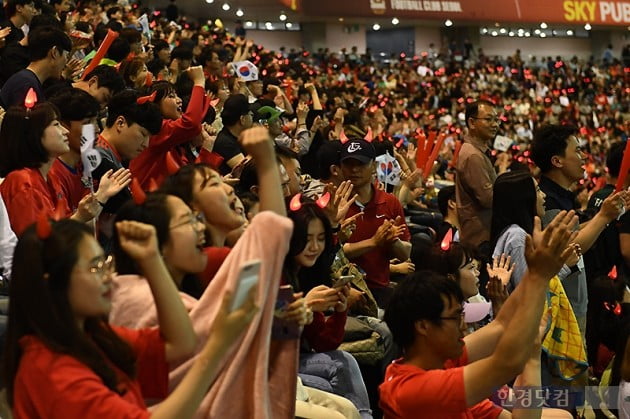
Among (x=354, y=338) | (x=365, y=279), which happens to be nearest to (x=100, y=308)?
(x=354, y=338)

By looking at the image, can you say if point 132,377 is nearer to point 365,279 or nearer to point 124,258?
point 124,258

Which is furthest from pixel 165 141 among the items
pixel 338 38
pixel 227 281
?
pixel 338 38

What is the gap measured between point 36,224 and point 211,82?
5946 millimetres

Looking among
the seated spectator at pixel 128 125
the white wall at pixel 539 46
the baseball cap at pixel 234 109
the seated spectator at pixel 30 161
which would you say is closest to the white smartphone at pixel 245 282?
the seated spectator at pixel 30 161

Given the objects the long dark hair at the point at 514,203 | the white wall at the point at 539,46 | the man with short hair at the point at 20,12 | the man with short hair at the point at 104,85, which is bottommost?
the white wall at the point at 539,46

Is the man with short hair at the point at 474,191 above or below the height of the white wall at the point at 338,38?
below

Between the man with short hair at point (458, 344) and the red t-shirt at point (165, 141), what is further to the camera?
the red t-shirt at point (165, 141)

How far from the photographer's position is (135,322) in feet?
8.86

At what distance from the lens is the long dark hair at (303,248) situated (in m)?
3.72

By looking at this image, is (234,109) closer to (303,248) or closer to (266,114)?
(266,114)

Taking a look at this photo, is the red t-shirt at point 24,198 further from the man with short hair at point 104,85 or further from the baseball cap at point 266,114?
the baseball cap at point 266,114

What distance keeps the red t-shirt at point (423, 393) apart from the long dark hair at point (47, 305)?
0.97m

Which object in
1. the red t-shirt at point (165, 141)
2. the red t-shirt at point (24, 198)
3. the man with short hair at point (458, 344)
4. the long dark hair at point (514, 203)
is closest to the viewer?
the man with short hair at point (458, 344)

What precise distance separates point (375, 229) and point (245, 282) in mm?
3243
